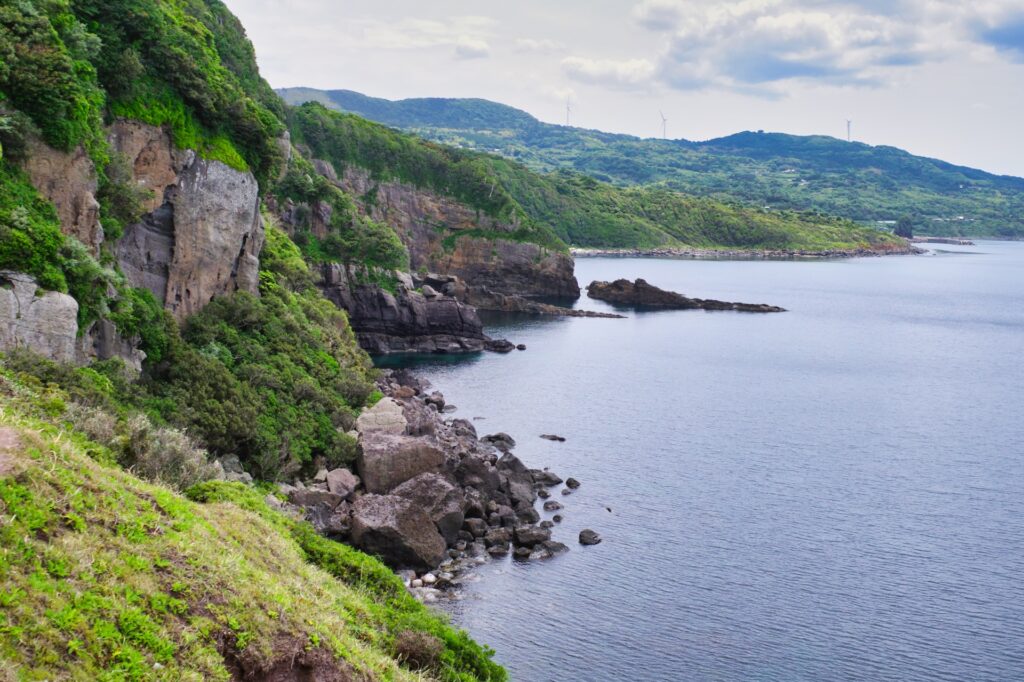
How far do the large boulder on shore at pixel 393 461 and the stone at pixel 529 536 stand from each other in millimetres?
7204

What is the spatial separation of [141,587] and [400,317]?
9296 centimetres

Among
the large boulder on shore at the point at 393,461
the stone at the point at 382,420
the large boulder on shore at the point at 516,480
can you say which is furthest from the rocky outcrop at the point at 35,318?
Answer: the large boulder on shore at the point at 516,480

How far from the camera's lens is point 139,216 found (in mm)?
49219

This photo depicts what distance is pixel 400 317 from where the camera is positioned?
109062 mm

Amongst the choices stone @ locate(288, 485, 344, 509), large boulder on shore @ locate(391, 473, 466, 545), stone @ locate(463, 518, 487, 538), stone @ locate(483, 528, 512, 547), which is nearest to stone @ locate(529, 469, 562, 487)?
stone @ locate(463, 518, 487, 538)

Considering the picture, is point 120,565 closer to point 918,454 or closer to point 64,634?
point 64,634

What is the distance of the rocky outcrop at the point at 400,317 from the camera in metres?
105

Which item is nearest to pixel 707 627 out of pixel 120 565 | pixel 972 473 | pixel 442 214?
pixel 120 565

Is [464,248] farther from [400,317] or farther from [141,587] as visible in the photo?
[141,587]

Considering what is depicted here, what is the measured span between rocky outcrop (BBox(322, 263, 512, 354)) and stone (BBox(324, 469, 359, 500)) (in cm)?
5412

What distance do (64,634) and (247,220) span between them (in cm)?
4852

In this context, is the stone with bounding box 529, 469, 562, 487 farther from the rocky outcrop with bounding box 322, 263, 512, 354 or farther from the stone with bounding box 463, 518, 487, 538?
the rocky outcrop with bounding box 322, 263, 512, 354

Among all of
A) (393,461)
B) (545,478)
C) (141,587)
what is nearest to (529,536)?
(393,461)

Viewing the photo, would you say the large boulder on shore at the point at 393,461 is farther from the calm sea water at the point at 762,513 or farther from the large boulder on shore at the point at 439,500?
the calm sea water at the point at 762,513
